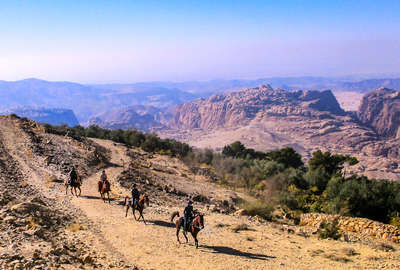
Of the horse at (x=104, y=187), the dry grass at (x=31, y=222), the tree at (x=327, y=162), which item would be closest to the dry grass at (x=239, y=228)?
the horse at (x=104, y=187)

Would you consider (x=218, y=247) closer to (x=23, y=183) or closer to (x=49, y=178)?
(x=23, y=183)

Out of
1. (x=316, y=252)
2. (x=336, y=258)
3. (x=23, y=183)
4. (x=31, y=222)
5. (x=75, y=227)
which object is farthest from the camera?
(x=23, y=183)

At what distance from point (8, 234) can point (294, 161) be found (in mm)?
48909

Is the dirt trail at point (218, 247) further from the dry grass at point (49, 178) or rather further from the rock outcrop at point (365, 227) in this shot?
the dry grass at point (49, 178)

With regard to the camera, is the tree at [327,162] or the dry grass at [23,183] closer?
the dry grass at [23,183]

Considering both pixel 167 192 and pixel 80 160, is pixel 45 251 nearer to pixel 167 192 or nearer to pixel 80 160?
pixel 167 192

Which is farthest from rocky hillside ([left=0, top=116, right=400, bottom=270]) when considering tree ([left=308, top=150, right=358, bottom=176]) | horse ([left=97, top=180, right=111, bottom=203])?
tree ([left=308, top=150, right=358, bottom=176])

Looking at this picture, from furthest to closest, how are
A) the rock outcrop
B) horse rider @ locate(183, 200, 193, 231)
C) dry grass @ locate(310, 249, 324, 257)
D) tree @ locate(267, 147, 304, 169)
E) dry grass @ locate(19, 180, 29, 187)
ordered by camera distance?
tree @ locate(267, 147, 304, 169) → dry grass @ locate(19, 180, 29, 187) → the rock outcrop → dry grass @ locate(310, 249, 324, 257) → horse rider @ locate(183, 200, 193, 231)

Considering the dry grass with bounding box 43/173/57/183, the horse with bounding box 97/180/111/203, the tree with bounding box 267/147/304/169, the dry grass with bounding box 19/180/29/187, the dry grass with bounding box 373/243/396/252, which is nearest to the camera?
the dry grass with bounding box 373/243/396/252

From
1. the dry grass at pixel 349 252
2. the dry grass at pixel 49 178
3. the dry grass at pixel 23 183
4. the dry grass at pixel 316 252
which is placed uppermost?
the dry grass at pixel 23 183

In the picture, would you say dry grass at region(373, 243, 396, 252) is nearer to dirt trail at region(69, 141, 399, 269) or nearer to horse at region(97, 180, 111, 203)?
dirt trail at region(69, 141, 399, 269)

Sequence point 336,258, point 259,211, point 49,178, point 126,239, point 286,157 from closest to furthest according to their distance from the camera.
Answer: point 336,258 → point 126,239 → point 259,211 → point 49,178 → point 286,157

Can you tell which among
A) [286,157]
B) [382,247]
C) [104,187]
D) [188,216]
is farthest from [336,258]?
[286,157]

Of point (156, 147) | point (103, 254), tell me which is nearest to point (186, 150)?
point (156, 147)
